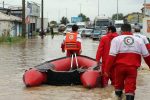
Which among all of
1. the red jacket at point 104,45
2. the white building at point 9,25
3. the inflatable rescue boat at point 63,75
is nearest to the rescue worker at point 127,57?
the red jacket at point 104,45

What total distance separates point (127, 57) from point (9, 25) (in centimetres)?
5039

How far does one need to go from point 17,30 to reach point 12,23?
15.0ft

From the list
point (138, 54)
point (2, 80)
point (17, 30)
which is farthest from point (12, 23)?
point (138, 54)

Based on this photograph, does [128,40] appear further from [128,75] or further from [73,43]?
[73,43]

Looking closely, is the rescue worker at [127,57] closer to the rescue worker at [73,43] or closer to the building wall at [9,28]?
the rescue worker at [73,43]

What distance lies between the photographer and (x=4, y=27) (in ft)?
184

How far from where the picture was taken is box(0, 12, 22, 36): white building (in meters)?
55.3

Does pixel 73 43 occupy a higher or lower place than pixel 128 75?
higher

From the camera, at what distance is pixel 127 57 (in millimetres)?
9656

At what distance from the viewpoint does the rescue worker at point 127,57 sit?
31.4 ft

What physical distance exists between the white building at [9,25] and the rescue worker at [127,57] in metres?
44.8

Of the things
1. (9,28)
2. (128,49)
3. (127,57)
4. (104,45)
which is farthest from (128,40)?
(9,28)

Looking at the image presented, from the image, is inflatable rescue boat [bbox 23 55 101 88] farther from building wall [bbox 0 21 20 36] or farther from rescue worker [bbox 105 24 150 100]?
building wall [bbox 0 21 20 36]

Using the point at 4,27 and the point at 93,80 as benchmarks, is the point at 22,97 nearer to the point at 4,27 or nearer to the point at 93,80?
the point at 93,80
